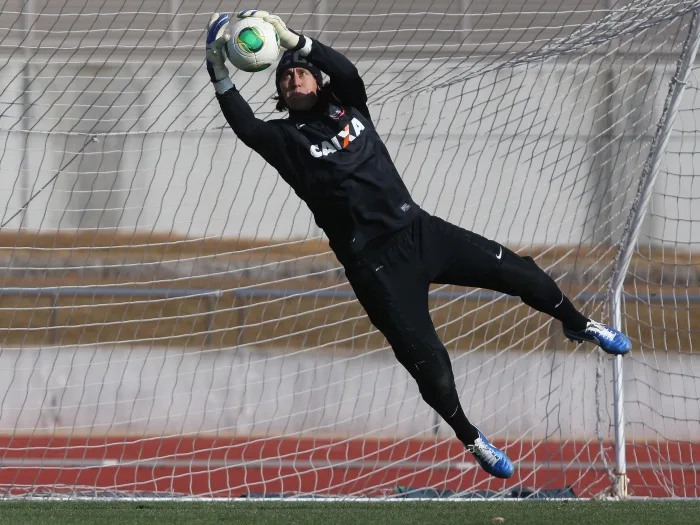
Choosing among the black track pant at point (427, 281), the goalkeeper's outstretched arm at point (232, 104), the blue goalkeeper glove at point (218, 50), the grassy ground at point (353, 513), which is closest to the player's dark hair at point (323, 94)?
the goalkeeper's outstretched arm at point (232, 104)

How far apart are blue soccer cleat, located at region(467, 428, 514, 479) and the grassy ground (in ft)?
2.00

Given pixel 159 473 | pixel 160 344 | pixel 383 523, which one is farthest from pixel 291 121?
pixel 160 344

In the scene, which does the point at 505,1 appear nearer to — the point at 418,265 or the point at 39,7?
the point at 39,7

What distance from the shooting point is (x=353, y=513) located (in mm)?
5309

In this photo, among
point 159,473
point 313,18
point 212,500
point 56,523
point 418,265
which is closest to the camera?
point 418,265

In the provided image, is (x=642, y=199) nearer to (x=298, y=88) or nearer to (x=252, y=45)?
(x=298, y=88)

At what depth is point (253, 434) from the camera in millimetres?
8555

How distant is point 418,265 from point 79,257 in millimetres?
5417

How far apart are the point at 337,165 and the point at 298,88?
1.24 feet

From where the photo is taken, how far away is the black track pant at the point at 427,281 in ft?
13.9

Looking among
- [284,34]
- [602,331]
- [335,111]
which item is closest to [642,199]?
[602,331]

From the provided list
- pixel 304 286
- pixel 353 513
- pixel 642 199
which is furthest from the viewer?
pixel 304 286

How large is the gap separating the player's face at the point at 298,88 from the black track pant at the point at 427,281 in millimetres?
701

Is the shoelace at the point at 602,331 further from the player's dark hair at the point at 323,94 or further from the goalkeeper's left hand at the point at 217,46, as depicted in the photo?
the goalkeeper's left hand at the point at 217,46
